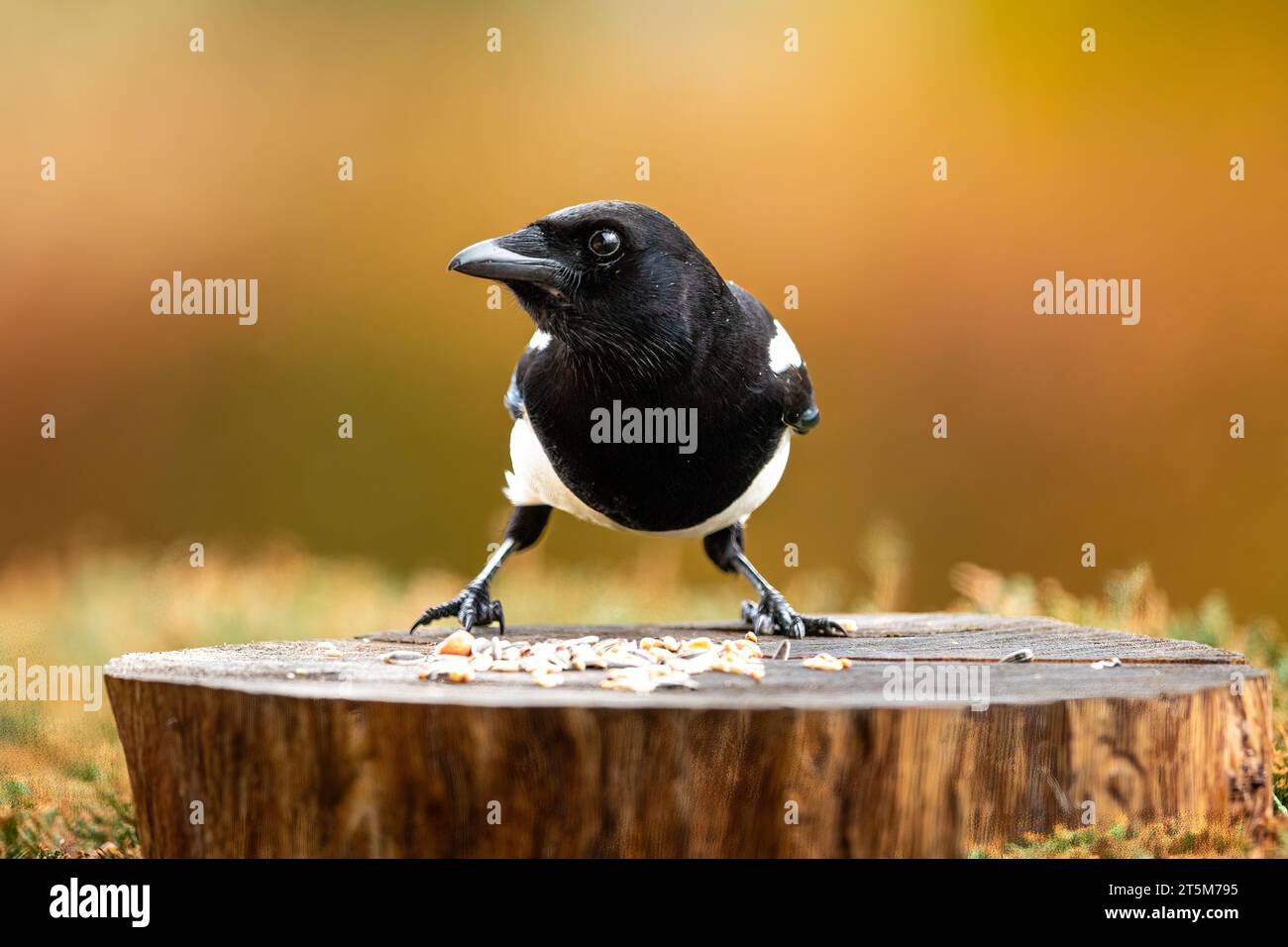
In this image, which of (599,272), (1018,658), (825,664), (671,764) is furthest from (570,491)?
(671,764)

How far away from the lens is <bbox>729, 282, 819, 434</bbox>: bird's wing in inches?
126

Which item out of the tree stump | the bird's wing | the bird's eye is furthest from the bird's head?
the tree stump

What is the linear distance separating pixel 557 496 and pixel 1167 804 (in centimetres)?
165

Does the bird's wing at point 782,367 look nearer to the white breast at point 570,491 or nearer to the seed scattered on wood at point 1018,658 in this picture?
the white breast at point 570,491

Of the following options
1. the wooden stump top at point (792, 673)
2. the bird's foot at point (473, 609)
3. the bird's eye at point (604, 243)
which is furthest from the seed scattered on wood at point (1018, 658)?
the bird's foot at point (473, 609)

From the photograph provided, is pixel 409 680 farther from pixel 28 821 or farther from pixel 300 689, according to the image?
pixel 28 821

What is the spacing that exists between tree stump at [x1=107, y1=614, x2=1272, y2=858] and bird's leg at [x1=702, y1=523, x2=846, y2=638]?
3.16 ft

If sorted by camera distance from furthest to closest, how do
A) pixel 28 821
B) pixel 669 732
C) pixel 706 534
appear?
pixel 706 534, pixel 28 821, pixel 669 732

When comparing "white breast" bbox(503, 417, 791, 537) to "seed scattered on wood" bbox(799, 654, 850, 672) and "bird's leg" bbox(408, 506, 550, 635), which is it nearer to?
"bird's leg" bbox(408, 506, 550, 635)

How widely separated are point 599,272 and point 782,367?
1.92ft

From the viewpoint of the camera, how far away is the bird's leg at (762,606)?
10.5 ft

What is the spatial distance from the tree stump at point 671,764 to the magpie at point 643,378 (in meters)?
0.90

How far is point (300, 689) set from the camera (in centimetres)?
Result: 210

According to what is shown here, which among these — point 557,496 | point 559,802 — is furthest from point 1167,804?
point 557,496
